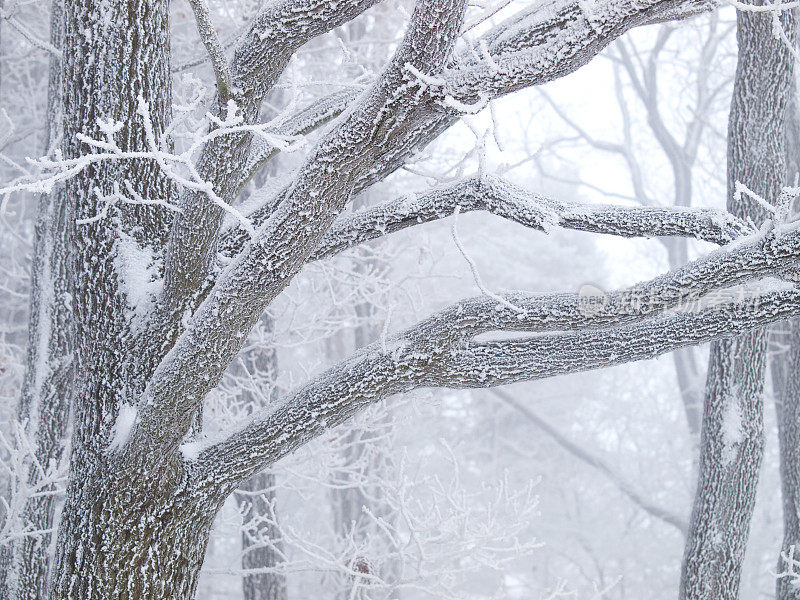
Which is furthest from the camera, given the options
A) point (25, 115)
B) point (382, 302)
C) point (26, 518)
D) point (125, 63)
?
point (25, 115)

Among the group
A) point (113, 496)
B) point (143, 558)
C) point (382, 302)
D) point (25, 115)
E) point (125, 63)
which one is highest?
point (25, 115)

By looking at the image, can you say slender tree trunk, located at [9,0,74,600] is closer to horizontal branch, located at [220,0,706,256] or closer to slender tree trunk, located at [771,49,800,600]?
horizontal branch, located at [220,0,706,256]

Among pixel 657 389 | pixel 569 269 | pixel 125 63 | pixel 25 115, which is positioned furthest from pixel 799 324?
pixel 657 389

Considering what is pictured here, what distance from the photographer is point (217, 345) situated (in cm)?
232

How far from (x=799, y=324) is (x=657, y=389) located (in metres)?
14.3

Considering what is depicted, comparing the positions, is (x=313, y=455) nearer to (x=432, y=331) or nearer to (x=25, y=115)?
(x=432, y=331)

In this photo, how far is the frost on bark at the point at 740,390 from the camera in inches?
158

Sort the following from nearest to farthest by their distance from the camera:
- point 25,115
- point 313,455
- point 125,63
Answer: point 125,63
point 313,455
point 25,115

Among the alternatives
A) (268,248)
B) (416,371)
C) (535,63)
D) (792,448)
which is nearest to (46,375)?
(268,248)

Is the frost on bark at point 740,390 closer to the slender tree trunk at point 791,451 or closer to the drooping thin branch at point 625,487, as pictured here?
the slender tree trunk at point 791,451

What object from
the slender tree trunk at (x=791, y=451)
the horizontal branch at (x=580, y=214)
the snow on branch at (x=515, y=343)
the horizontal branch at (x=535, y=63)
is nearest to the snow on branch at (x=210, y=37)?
the horizontal branch at (x=535, y=63)

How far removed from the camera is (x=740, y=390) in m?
4.22

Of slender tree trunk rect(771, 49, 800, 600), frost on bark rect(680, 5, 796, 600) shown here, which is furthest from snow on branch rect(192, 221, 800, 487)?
slender tree trunk rect(771, 49, 800, 600)

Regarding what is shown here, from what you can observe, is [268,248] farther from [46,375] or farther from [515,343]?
[46,375]
